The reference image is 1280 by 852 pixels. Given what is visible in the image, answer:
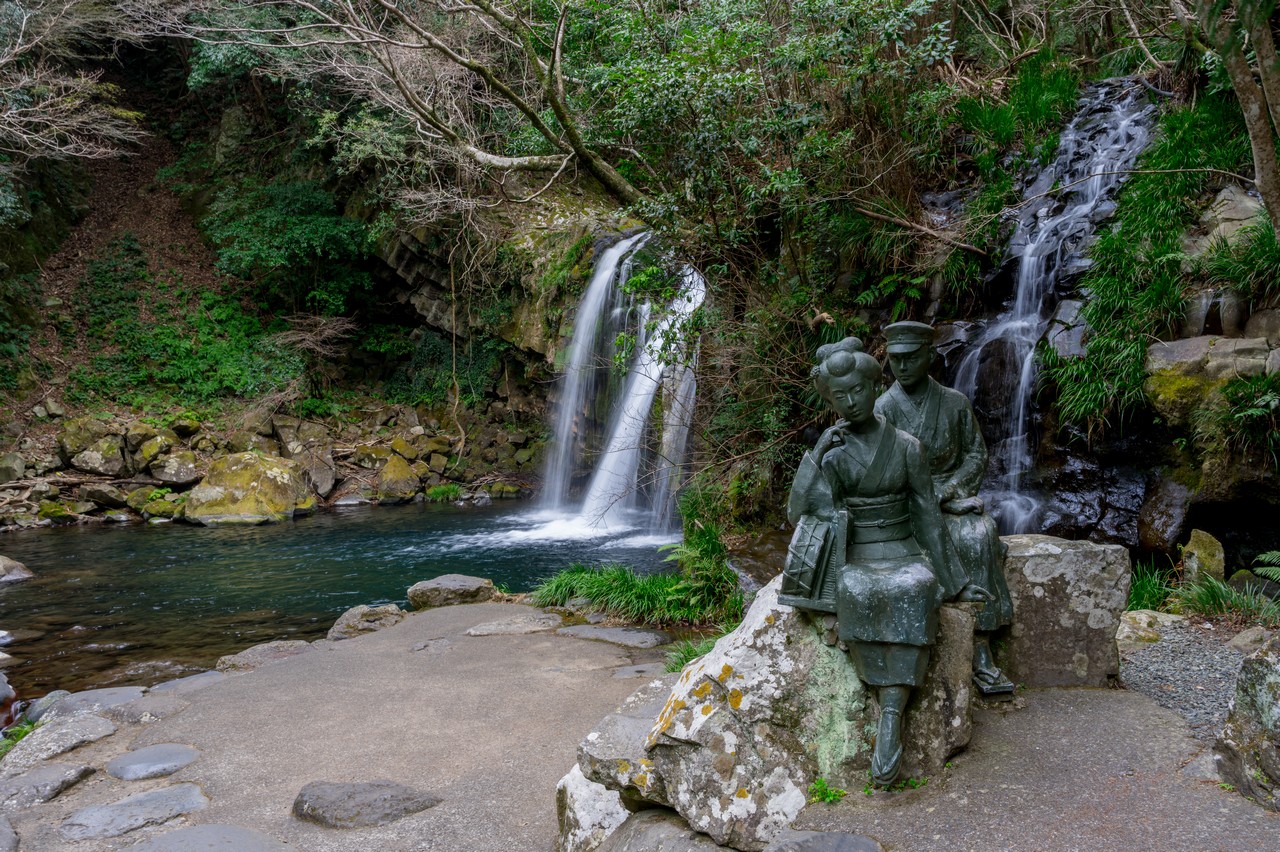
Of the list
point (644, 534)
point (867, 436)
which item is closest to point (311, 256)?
point (644, 534)

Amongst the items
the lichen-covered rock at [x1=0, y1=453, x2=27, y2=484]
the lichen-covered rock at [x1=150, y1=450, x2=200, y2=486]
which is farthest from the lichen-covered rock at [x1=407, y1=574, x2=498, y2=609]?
the lichen-covered rock at [x1=0, y1=453, x2=27, y2=484]

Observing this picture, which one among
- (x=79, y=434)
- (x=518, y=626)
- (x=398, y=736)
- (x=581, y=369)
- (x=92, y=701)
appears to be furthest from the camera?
(x=79, y=434)

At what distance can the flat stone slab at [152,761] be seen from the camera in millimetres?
4531

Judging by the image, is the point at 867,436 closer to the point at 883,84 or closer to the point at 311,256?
the point at 883,84

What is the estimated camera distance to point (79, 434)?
50.0 ft

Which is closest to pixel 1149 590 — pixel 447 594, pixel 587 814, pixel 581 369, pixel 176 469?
pixel 587 814

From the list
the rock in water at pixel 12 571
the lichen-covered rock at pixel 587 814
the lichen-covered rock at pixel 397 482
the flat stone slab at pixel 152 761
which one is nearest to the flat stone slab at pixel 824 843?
the lichen-covered rock at pixel 587 814

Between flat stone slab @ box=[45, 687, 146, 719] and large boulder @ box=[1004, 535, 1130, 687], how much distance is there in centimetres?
584

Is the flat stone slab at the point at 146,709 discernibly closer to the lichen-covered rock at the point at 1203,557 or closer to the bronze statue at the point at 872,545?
the bronze statue at the point at 872,545

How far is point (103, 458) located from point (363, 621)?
10.3 meters

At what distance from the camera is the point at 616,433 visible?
13.0 m

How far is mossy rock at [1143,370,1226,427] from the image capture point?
6.21m

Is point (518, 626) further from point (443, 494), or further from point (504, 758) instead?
point (443, 494)

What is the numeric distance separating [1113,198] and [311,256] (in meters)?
16.1
